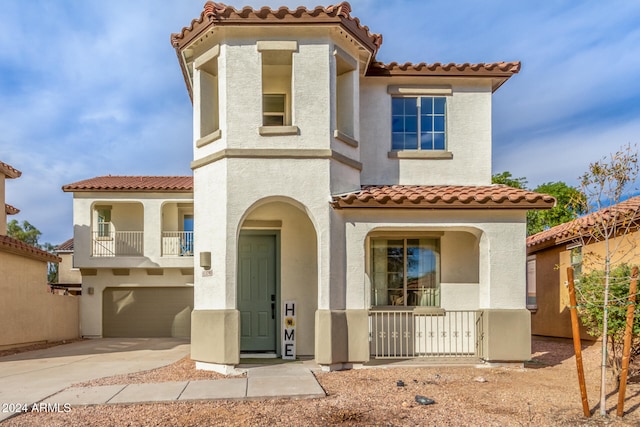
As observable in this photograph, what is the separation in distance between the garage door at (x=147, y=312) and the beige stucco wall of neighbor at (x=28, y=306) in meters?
1.61

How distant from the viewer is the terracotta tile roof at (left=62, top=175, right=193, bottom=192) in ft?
62.7

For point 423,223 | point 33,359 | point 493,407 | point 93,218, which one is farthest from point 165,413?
point 93,218

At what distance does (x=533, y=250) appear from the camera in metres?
17.0

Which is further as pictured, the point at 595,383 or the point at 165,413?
the point at 595,383

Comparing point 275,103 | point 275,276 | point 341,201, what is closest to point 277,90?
point 275,103

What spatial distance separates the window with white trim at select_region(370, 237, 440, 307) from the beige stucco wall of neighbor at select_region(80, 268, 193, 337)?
10784 millimetres

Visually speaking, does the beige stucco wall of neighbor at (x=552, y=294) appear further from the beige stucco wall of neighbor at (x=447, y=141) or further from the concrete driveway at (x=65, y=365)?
the concrete driveway at (x=65, y=365)

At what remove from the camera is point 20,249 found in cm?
1498

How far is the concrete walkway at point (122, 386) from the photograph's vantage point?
7.06 m

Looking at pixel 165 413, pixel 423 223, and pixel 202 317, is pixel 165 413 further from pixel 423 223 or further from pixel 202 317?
pixel 423 223

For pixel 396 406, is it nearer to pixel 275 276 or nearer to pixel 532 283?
pixel 275 276

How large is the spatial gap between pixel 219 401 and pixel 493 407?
3.83m

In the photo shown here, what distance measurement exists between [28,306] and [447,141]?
45.7ft

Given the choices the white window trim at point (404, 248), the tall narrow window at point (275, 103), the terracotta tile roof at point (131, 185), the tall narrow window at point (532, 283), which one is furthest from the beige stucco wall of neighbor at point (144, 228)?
the tall narrow window at point (532, 283)
